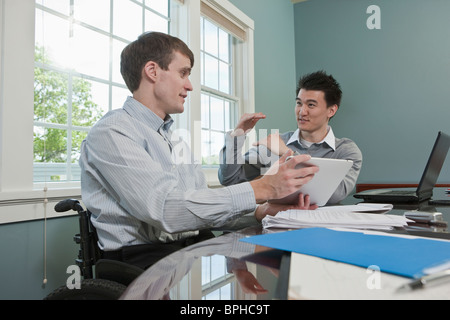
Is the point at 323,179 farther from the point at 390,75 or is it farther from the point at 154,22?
the point at 390,75

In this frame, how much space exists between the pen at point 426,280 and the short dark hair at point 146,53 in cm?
110

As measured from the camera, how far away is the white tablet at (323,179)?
892 mm

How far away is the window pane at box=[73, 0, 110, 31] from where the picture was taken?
70.3 inches

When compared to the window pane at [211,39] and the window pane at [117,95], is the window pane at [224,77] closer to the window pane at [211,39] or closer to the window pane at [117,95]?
the window pane at [211,39]

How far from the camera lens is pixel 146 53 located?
1.26 m

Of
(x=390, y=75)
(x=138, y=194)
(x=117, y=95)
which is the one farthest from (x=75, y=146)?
(x=390, y=75)

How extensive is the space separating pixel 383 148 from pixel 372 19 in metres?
1.45

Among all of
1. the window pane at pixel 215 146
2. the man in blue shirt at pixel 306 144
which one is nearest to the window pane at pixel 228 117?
the window pane at pixel 215 146

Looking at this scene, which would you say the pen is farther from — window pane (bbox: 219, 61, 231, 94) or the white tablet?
window pane (bbox: 219, 61, 231, 94)

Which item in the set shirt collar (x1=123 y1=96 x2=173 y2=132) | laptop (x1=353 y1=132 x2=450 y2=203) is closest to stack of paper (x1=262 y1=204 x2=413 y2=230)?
shirt collar (x1=123 y1=96 x2=173 y2=132)

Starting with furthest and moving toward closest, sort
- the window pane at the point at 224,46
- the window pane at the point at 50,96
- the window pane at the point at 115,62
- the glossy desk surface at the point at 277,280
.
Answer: the window pane at the point at 224,46 → the window pane at the point at 115,62 → the window pane at the point at 50,96 → the glossy desk surface at the point at 277,280

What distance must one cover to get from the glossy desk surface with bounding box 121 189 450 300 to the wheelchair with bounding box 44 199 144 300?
151 millimetres

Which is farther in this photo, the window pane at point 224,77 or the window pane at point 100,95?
the window pane at point 224,77
